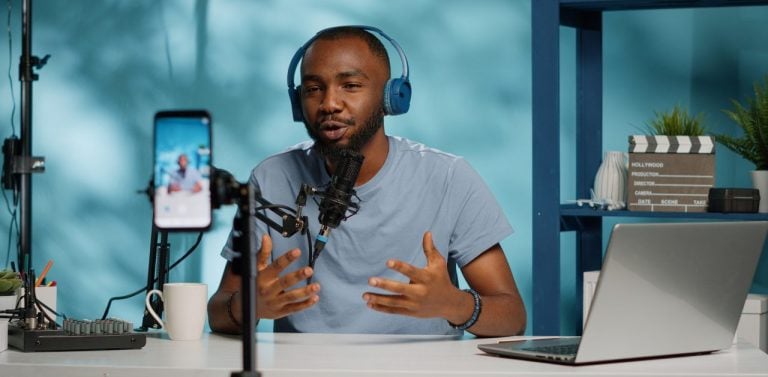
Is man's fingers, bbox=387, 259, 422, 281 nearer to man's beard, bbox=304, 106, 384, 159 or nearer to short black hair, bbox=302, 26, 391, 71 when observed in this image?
man's beard, bbox=304, 106, 384, 159

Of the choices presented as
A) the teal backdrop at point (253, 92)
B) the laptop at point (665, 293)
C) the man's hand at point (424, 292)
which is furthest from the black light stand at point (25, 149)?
the laptop at point (665, 293)

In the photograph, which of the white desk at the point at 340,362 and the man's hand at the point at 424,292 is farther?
the man's hand at the point at 424,292

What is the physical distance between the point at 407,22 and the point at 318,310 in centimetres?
199

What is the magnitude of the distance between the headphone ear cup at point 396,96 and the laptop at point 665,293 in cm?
80

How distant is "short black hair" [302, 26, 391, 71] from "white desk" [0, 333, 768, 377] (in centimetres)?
83

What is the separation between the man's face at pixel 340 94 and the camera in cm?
253

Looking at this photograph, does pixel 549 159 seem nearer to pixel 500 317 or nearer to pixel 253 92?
pixel 500 317

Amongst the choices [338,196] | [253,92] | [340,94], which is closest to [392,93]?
[340,94]

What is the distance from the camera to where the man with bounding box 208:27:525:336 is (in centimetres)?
250

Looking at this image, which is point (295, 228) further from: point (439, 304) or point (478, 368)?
point (478, 368)

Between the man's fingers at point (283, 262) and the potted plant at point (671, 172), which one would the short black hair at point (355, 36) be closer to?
the man's fingers at point (283, 262)

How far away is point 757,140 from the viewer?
3258 mm

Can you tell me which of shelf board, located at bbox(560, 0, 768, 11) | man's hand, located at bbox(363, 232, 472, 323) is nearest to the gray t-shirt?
man's hand, located at bbox(363, 232, 472, 323)

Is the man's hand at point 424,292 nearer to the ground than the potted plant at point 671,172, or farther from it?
nearer to the ground
